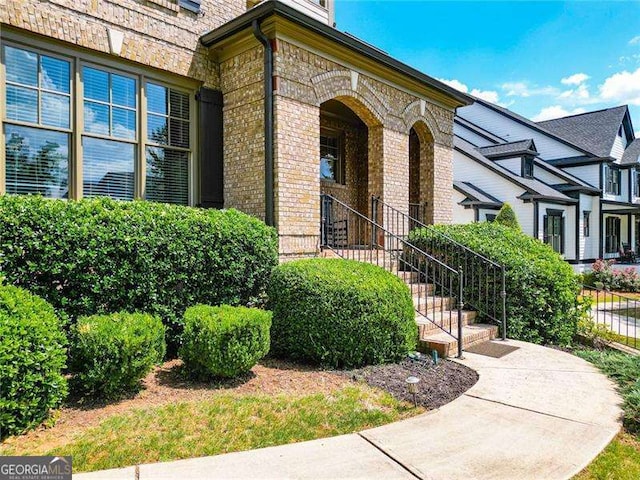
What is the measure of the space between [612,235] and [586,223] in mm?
6280

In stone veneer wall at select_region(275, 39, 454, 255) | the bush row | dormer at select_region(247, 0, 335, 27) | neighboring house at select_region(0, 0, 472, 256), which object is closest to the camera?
neighboring house at select_region(0, 0, 472, 256)

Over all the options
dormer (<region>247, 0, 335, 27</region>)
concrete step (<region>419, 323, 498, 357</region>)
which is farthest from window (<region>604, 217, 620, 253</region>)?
concrete step (<region>419, 323, 498, 357</region>)

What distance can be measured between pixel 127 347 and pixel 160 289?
119 centimetres

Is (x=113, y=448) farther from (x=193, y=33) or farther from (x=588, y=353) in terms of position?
(x=193, y=33)

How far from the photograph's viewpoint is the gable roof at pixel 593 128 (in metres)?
24.1

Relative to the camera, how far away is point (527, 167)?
67.9ft

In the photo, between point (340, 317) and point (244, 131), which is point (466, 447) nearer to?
point (340, 317)

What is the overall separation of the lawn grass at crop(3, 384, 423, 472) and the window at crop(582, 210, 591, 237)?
2240 centimetres

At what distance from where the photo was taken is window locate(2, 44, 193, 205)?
18.1 ft

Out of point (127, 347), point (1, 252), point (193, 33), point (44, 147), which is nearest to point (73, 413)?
point (127, 347)

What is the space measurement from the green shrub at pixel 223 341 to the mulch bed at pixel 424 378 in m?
1.10

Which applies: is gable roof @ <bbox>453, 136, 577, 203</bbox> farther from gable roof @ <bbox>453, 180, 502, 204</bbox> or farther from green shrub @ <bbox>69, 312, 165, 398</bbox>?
green shrub @ <bbox>69, 312, 165, 398</bbox>

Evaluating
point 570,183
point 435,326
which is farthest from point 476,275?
point 570,183

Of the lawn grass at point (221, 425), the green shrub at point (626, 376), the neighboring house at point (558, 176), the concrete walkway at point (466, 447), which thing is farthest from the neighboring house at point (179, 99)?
the neighboring house at point (558, 176)
